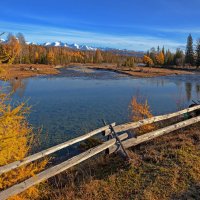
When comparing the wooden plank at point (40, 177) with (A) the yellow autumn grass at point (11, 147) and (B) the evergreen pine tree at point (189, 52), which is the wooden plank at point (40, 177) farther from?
(B) the evergreen pine tree at point (189, 52)

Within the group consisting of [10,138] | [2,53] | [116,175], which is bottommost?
[116,175]

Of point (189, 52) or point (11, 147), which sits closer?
point (11, 147)

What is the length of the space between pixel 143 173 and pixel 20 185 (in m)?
3.66

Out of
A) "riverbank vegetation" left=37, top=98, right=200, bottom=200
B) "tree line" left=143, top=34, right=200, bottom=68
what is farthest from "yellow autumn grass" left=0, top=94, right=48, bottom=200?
"tree line" left=143, top=34, right=200, bottom=68

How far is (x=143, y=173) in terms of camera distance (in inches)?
298

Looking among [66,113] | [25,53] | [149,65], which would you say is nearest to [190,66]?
[149,65]

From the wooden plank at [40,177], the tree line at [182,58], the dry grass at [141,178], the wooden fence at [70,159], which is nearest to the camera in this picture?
the wooden plank at [40,177]

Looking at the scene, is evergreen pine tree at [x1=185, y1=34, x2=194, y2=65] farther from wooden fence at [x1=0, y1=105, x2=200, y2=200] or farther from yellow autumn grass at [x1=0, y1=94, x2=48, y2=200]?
yellow autumn grass at [x1=0, y1=94, x2=48, y2=200]

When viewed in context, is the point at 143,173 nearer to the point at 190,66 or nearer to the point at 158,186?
the point at 158,186

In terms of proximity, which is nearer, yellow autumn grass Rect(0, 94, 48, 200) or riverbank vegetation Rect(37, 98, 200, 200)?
yellow autumn grass Rect(0, 94, 48, 200)

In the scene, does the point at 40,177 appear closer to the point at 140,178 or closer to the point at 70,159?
the point at 70,159

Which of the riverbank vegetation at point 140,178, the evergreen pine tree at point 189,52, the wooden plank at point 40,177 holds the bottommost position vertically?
the riverbank vegetation at point 140,178

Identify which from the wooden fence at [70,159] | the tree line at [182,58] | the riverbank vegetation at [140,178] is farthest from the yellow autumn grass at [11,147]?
the tree line at [182,58]

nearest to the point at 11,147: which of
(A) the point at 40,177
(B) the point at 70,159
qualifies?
(A) the point at 40,177
